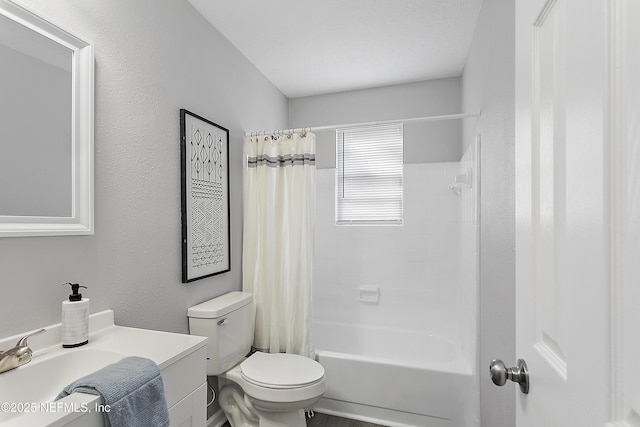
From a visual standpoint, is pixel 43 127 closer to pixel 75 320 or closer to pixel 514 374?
pixel 75 320

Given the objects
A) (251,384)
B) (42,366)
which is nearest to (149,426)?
(42,366)

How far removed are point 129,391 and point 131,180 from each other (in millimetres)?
938

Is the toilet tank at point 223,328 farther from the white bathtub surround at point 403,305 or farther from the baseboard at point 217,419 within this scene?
the white bathtub surround at point 403,305

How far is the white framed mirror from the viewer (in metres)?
1.01

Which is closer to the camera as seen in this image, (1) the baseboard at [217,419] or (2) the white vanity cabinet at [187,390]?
(2) the white vanity cabinet at [187,390]

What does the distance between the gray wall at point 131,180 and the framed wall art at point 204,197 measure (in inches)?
2.0

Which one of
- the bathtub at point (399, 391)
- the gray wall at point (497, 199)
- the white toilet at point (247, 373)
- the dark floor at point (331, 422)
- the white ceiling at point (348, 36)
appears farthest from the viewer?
the dark floor at point (331, 422)

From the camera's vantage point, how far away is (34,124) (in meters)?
1.08

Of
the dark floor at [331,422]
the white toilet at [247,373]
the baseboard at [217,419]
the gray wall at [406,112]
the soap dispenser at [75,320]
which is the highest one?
the gray wall at [406,112]

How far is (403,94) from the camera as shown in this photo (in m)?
2.91

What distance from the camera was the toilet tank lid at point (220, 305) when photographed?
1.72 metres

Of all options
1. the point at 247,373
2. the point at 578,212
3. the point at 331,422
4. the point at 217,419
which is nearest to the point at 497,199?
the point at 578,212

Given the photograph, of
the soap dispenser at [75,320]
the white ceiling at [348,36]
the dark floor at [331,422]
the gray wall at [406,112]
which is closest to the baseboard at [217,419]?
the dark floor at [331,422]

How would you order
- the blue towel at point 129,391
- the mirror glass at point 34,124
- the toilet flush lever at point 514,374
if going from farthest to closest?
the mirror glass at point 34,124, the blue towel at point 129,391, the toilet flush lever at point 514,374
